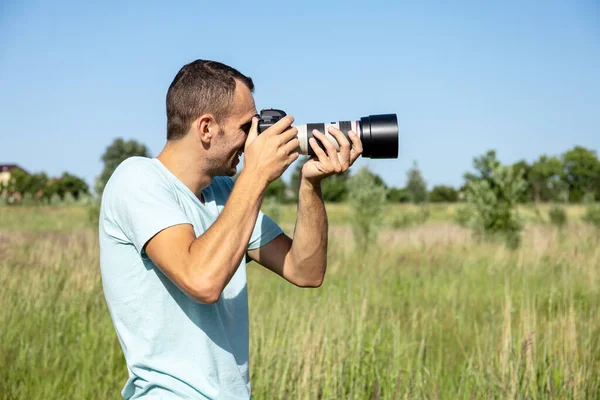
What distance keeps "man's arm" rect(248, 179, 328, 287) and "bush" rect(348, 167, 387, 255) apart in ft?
36.1

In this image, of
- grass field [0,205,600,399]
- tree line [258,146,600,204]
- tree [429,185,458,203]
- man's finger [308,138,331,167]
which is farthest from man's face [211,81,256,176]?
tree [429,185,458,203]

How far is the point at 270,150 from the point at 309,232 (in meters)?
0.38

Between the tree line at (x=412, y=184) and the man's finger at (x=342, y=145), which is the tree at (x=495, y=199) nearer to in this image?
the tree line at (x=412, y=184)

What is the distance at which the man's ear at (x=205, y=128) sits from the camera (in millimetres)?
1712

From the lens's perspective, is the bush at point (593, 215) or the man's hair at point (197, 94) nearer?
the man's hair at point (197, 94)

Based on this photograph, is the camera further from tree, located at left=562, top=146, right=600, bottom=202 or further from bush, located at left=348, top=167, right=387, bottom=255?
tree, located at left=562, top=146, right=600, bottom=202

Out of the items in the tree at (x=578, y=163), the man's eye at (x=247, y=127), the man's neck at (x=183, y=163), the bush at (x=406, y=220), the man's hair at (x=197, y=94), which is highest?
the tree at (x=578, y=163)

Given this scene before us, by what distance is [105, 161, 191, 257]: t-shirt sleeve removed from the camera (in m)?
1.48

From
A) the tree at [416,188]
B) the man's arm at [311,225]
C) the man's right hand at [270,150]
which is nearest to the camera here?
the man's right hand at [270,150]

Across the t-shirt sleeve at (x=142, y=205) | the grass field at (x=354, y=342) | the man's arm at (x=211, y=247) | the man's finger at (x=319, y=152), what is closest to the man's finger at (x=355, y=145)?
the man's finger at (x=319, y=152)

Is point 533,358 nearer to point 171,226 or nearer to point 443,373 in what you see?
point 443,373

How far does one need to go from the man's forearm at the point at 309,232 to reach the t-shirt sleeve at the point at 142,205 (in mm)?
520

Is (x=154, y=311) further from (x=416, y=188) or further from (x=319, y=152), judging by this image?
(x=416, y=188)

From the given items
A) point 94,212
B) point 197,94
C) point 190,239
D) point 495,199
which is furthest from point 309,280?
point 94,212
